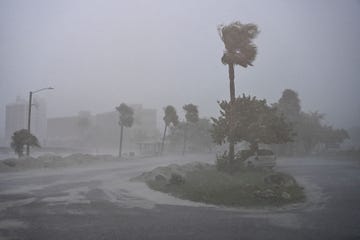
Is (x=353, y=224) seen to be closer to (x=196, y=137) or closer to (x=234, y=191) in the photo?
(x=234, y=191)

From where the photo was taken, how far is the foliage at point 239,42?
24.6 metres

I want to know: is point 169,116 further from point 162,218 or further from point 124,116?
point 162,218

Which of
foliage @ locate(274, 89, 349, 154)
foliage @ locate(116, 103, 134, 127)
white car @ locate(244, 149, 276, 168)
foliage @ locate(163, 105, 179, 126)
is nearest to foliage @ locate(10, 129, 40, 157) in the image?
foliage @ locate(116, 103, 134, 127)

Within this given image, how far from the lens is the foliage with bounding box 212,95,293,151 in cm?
2456

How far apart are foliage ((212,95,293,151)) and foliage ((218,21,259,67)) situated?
3.20 metres

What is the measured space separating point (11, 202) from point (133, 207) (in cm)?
567

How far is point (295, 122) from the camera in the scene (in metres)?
51.8

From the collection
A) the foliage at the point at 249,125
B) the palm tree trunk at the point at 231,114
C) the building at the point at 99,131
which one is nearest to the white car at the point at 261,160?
the foliage at the point at 249,125

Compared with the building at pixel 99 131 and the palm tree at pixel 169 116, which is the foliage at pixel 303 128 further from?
the building at pixel 99 131

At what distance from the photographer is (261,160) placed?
2714 centimetres

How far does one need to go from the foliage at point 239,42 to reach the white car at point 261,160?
7638 mm

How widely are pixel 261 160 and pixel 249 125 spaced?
3.98 m

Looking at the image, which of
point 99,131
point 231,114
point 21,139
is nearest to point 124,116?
point 21,139

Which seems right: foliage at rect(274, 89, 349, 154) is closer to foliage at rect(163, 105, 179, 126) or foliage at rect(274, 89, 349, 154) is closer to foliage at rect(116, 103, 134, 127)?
foliage at rect(163, 105, 179, 126)
